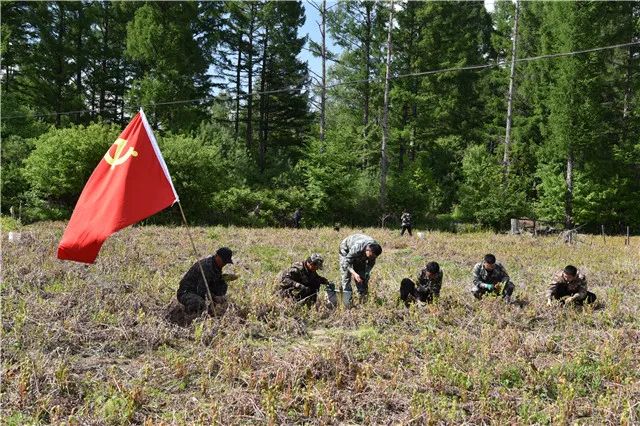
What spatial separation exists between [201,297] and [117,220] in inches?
67.9

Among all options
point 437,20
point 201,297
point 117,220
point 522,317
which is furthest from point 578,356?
point 437,20

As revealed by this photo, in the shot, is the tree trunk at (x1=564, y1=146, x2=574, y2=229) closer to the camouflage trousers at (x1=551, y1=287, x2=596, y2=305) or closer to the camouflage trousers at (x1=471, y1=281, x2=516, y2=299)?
the camouflage trousers at (x1=551, y1=287, x2=596, y2=305)

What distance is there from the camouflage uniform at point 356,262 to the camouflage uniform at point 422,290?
59 centimetres

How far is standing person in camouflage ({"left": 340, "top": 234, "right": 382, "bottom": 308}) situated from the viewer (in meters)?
7.74

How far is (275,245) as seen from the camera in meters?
15.4

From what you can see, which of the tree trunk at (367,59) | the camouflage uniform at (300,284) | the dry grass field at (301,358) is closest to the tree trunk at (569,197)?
the tree trunk at (367,59)

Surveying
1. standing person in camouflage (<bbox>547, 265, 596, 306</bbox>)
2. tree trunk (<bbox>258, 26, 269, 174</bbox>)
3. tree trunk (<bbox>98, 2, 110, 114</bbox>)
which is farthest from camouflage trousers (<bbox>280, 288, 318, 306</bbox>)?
tree trunk (<bbox>98, 2, 110, 114</bbox>)

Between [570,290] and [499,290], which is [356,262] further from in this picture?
[570,290]

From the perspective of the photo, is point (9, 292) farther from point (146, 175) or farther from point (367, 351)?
point (367, 351)

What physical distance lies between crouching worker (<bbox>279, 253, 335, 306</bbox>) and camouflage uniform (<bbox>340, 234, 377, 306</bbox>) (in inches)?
11.8

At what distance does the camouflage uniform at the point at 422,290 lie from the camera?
7.83m

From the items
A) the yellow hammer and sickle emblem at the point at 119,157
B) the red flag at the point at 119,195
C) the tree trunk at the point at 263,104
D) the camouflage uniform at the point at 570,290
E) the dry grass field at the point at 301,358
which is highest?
the tree trunk at the point at 263,104

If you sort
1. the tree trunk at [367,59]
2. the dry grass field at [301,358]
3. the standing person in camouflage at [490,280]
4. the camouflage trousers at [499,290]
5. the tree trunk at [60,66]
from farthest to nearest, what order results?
→ the tree trunk at [367,59]
the tree trunk at [60,66]
the standing person in camouflage at [490,280]
the camouflage trousers at [499,290]
the dry grass field at [301,358]

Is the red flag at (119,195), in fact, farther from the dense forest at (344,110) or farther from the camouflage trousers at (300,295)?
the dense forest at (344,110)
